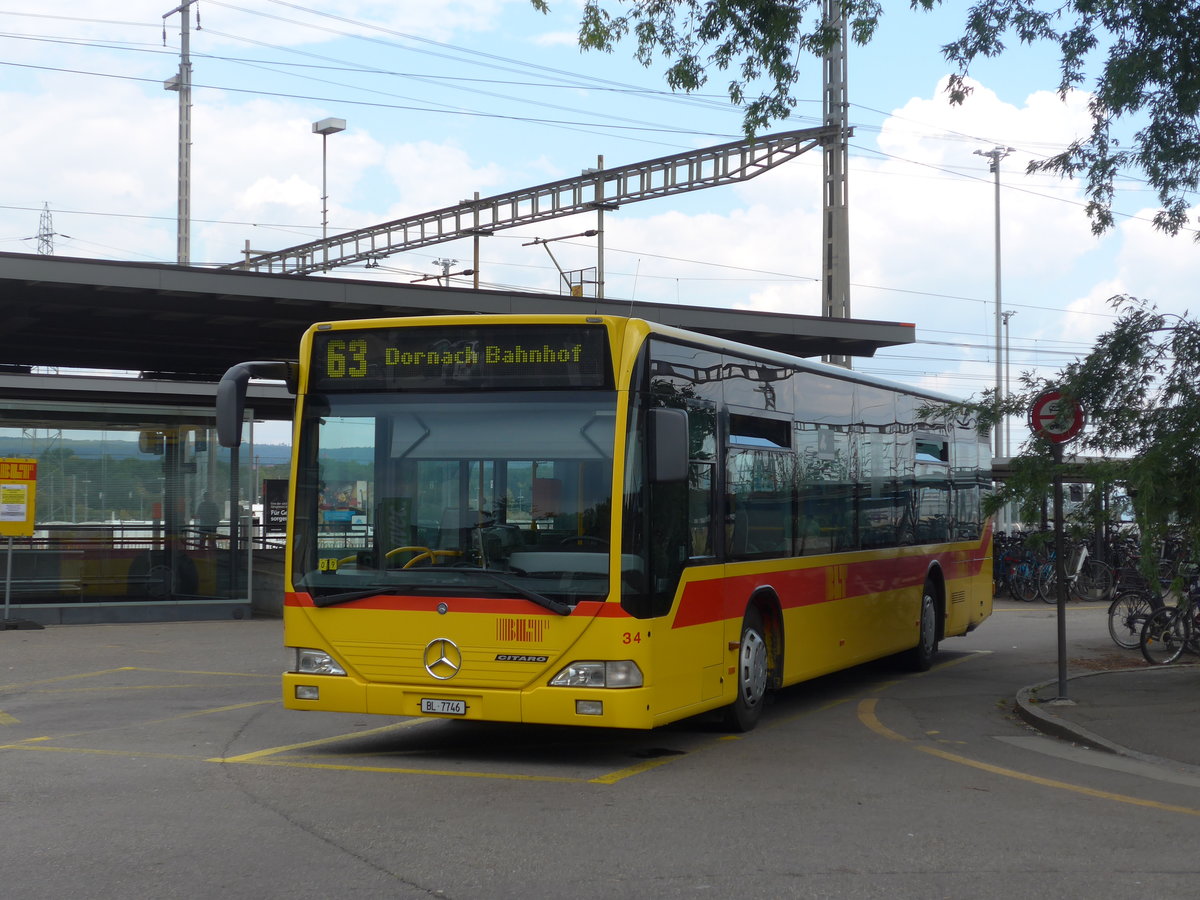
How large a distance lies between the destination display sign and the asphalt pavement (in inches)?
185

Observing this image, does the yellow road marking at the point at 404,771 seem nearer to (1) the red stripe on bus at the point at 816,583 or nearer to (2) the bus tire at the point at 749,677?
(1) the red stripe on bus at the point at 816,583

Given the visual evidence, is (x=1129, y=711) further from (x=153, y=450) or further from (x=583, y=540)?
(x=153, y=450)

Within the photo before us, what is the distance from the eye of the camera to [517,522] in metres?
9.13

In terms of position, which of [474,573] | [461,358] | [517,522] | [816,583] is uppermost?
[461,358]

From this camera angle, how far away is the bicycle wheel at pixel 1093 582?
28.8 meters

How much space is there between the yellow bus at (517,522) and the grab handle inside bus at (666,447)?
1 centimetres

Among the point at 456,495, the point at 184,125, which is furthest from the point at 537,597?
the point at 184,125

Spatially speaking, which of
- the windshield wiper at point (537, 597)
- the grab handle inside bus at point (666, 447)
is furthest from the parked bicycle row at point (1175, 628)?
the windshield wiper at point (537, 597)

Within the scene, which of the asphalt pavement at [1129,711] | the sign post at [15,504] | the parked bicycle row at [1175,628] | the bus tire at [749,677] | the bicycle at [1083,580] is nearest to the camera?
the asphalt pavement at [1129,711]

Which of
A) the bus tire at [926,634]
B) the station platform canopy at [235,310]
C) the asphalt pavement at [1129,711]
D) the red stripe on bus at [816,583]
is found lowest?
the asphalt pavement at [1129,711]

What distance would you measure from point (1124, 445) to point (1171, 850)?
6.04 m

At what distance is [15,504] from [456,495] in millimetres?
12916

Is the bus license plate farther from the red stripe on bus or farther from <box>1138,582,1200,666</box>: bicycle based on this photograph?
<box>1138,582,1200,666</box>: bicycle

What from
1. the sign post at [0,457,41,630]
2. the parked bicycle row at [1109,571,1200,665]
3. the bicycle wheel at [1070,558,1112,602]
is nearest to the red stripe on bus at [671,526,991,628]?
the parked bicycle row at [1109,571,1200,665]
